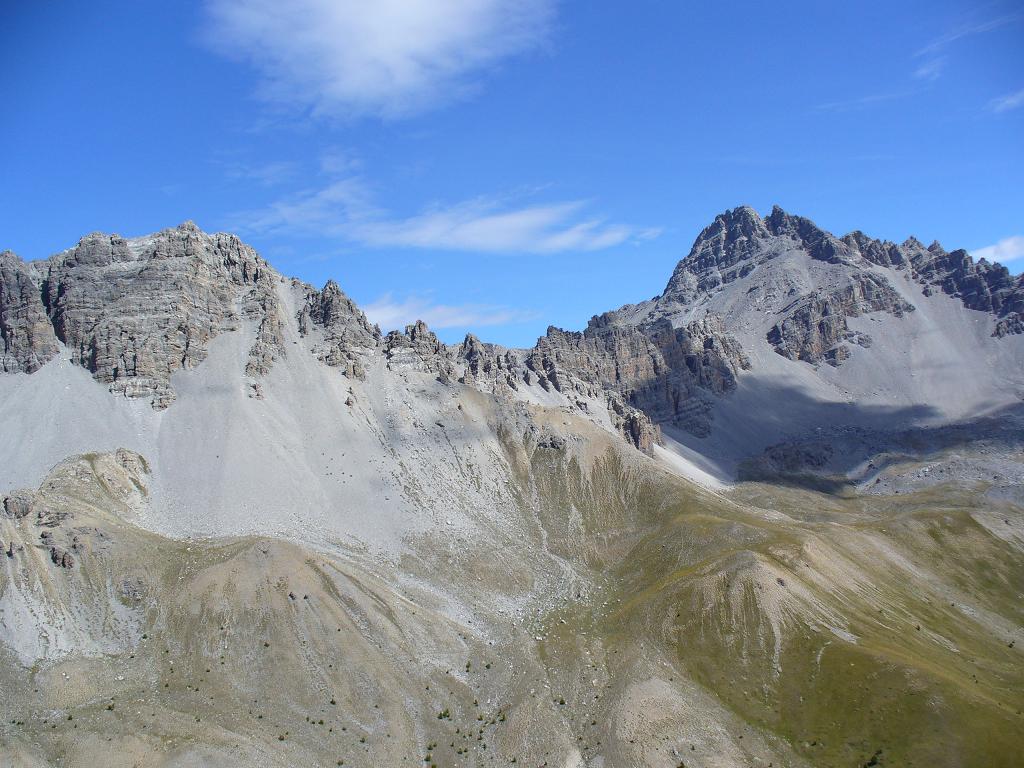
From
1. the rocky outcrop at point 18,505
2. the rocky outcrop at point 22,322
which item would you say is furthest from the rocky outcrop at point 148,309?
the rocky outcrop at point 18,505

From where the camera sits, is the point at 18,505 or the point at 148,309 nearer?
the point at 18,505

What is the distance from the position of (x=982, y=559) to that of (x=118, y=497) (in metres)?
180

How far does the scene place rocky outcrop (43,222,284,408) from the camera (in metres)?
166

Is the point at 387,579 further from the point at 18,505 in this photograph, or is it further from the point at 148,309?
the point at 148,309

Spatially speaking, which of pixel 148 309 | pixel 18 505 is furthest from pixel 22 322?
pixel 18 505

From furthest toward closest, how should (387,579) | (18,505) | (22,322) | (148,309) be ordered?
(148,309) < (22,322) < (387,579) < (18,505)

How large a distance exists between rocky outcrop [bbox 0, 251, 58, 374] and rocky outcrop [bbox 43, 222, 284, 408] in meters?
3.49

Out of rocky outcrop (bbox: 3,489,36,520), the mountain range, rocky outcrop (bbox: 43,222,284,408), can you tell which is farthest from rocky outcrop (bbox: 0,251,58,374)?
rocky outcrop (bbox: 3,489,36,520)

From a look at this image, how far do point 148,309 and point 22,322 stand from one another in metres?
29.3

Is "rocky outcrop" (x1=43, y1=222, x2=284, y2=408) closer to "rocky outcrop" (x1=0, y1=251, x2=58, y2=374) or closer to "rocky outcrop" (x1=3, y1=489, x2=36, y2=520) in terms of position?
"rocky outcrop" (x1=0, y1=251, x2=58, y2=374)

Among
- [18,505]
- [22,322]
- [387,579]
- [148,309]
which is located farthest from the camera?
[148,309]

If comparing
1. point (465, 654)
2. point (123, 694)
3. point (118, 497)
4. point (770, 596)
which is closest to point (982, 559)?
point (770, 596)

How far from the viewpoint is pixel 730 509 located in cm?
16700

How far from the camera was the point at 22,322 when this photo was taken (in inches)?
6757
